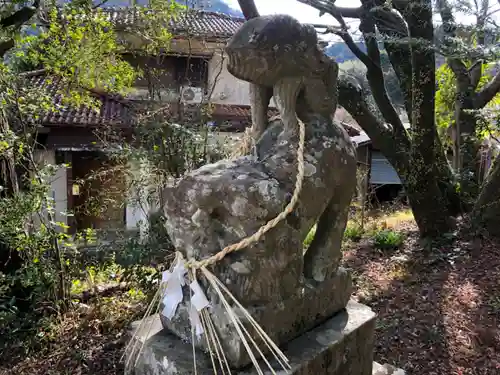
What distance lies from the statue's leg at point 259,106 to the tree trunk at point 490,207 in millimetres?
3943

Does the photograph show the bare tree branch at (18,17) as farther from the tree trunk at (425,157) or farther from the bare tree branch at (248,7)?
the tree trunk at (425,157)

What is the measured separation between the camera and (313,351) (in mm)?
1396

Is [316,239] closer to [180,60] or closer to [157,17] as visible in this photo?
[157,17]

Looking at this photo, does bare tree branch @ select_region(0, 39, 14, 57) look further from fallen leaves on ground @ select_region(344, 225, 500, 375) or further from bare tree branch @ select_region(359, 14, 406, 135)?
bare tree branch @ select_region(359, 14, 406, 135)

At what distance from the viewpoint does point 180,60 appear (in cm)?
821

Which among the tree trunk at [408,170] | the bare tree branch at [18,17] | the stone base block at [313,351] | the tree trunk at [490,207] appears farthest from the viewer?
the tree trunk at [408,170]

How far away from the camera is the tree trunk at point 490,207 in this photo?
4.43m

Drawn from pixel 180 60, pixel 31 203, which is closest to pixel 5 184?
pixel 31 203

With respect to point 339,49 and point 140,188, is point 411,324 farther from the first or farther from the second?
point 339,49

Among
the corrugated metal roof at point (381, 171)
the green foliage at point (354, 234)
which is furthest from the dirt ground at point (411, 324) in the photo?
the corrugated metal roof at point (381, 171)

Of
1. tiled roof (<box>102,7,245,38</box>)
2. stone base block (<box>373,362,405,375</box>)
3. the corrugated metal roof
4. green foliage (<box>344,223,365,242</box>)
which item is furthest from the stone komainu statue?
the corrugated metal roof

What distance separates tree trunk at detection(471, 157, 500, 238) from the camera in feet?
14.5

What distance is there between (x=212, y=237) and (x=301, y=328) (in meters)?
0.54

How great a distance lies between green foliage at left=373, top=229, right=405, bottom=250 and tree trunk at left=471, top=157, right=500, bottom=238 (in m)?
0.88
